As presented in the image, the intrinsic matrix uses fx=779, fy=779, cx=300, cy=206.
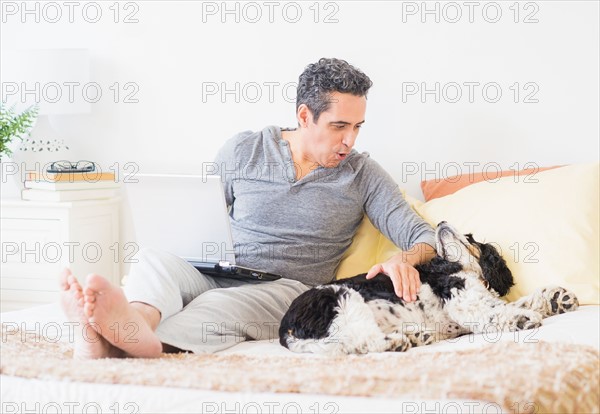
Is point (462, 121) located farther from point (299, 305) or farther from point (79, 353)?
point (79, 353)

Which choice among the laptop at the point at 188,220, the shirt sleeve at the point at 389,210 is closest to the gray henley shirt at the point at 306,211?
the shirt sleeve at the point at 389,210

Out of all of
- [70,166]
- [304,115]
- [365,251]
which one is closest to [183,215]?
[304,115]

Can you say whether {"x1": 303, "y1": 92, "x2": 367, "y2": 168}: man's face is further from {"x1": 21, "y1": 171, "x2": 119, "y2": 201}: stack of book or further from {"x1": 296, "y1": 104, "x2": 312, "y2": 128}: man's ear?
{"x1": 21, "y1": 171, "x2": 119, "y2": 201}: stack of book

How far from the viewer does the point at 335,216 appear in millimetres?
2609

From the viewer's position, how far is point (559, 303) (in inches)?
86.2

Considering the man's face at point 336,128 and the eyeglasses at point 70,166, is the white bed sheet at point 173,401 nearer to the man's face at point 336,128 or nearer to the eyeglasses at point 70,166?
the man's face at point 336,128

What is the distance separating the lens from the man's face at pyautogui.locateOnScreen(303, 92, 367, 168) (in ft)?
8.19

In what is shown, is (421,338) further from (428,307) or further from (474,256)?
(474,256)

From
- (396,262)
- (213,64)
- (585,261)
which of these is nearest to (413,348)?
(396,262)

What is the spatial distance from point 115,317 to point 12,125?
70.7 inches

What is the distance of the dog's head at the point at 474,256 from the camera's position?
2188 millimetres

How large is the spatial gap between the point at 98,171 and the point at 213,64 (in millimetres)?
A: 711

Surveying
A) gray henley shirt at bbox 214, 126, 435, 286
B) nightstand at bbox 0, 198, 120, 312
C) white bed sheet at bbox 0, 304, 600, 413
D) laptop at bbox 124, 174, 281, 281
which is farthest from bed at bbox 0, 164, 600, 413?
nightstand at bbox 0, 198, 120, 312

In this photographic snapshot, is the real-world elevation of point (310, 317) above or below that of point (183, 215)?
below
